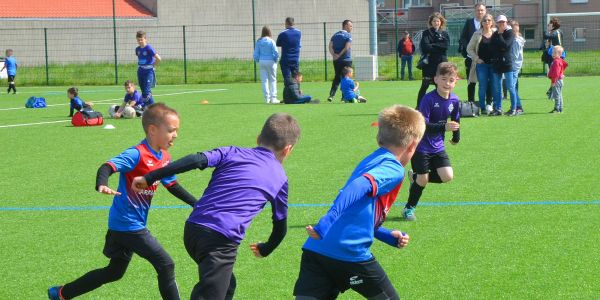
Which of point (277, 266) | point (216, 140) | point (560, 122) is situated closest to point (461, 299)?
point (277, 266)

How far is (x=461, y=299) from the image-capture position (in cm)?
643

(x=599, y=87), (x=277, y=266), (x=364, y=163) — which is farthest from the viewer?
(x=599, y=87)

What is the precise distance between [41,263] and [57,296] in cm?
148

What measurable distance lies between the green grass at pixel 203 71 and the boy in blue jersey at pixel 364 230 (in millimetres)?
29254

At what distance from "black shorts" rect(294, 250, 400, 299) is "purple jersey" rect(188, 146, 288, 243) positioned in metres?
0.42

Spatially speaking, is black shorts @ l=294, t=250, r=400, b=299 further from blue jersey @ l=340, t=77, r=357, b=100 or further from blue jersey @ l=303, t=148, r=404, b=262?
blue jersey @ l=340, t=77, r=357, b=100

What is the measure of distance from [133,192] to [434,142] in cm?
413

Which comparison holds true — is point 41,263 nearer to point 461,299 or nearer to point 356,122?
point 461,299

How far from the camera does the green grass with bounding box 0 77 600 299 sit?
275 inches

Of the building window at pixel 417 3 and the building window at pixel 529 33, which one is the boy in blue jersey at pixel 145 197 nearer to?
the building window at pixel 529 33

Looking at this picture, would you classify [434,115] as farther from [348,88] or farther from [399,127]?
[348,88]

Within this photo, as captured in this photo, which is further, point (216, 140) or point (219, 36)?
point (219, 36)

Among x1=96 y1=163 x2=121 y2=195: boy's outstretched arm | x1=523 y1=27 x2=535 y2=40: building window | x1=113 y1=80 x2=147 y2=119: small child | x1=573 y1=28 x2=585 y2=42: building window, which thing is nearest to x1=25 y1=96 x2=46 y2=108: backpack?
x1=113 y1=80 x2=147 y2=119: small child

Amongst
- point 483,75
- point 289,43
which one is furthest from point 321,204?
point 289,43
